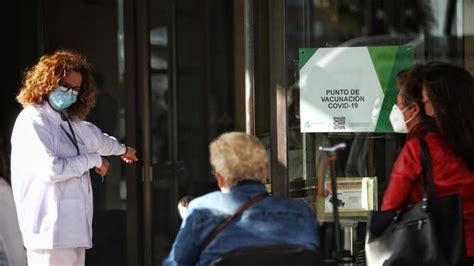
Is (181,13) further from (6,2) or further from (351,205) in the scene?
(351,205)

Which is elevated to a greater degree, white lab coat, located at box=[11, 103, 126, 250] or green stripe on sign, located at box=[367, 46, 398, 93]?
green stripe on sign, located at box=[367, 46, 398, 93]

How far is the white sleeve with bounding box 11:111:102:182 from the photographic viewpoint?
16.7 ft

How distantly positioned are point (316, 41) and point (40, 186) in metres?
2.01

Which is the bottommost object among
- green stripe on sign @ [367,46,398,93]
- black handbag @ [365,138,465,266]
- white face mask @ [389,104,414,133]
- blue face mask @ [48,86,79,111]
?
black handbag @ [365,138,465,266]

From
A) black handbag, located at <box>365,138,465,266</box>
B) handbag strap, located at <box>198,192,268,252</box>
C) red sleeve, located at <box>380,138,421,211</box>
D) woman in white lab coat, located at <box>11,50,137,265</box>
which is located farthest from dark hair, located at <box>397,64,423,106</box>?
woman in white lab coat, located at <box>11,50,137,265</box>

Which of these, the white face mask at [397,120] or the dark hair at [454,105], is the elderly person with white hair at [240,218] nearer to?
the dark hair at [454,105]

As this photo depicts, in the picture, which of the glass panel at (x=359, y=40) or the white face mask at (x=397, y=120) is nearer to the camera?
the white face mask at (x=397, y=120)

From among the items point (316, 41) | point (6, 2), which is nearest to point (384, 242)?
point (316, 41)

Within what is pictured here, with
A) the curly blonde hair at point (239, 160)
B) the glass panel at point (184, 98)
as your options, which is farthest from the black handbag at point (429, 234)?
the glass panel at point (184, 98)

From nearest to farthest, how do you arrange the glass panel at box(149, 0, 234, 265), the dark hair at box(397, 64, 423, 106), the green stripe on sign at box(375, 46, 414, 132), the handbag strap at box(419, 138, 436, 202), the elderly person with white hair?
the elderly person with white hair < the handbag strap at box(419, 138, 436, 202) < the dark hair at box(397, 64, 423, 106) < the green stripe on sign at box(375, 46, 414, 132) < the glass panel at box(149, 0, 234, 265)

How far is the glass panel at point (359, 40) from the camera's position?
610 centimetres

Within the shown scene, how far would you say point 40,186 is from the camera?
16.9 ft

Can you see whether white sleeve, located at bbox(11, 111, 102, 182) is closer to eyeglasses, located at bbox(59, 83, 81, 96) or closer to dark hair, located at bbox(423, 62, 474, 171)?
eyeglasses, located at bbox(59, 83, 81, 96)

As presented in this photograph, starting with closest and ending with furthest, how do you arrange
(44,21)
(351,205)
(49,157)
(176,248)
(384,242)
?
(176,248), (384,242), (49,157), (351,205), (44,21)
